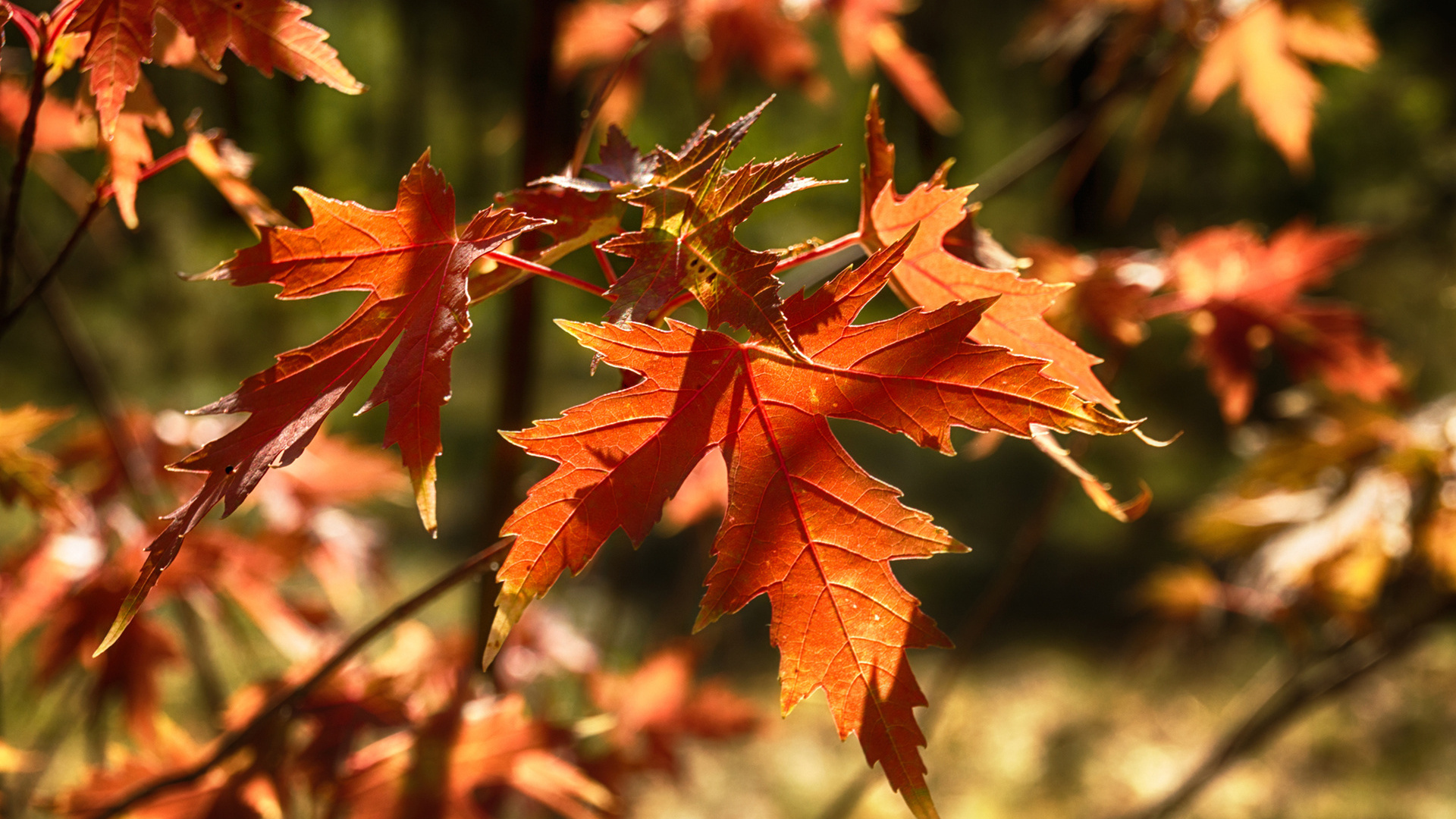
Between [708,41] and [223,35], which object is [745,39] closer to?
[708,41]

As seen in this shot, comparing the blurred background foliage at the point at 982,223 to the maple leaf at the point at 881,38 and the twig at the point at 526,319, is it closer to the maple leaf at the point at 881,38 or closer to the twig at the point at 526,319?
the maple leaf at the point at 881,38

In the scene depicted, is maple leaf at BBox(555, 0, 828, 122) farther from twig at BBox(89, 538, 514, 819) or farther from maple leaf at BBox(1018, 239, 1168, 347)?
twig at BBox(89, 538, 514, 819)

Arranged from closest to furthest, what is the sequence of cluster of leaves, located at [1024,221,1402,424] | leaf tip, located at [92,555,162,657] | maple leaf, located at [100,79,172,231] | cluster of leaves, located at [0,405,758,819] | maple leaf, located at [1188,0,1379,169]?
leaf tip, located at [92,555,162,657], maple leaf, located at [100,79,172,231], cluster of leaves, located at [0,405,758,819], cluster of leaves, located at [1024,221,1402,424], maple leaf, located at [1188,0,1379,169]

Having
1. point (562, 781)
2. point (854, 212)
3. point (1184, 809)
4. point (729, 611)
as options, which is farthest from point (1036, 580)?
point (729, 611)

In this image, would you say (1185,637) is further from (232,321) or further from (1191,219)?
(232,321)

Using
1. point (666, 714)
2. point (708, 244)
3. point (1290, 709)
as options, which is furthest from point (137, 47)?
point (1290, 709)

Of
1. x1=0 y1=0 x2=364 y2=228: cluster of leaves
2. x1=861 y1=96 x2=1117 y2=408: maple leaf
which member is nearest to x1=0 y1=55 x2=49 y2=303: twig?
x1=0 y1=0 x2=364 y2=228: cluster of leaves
